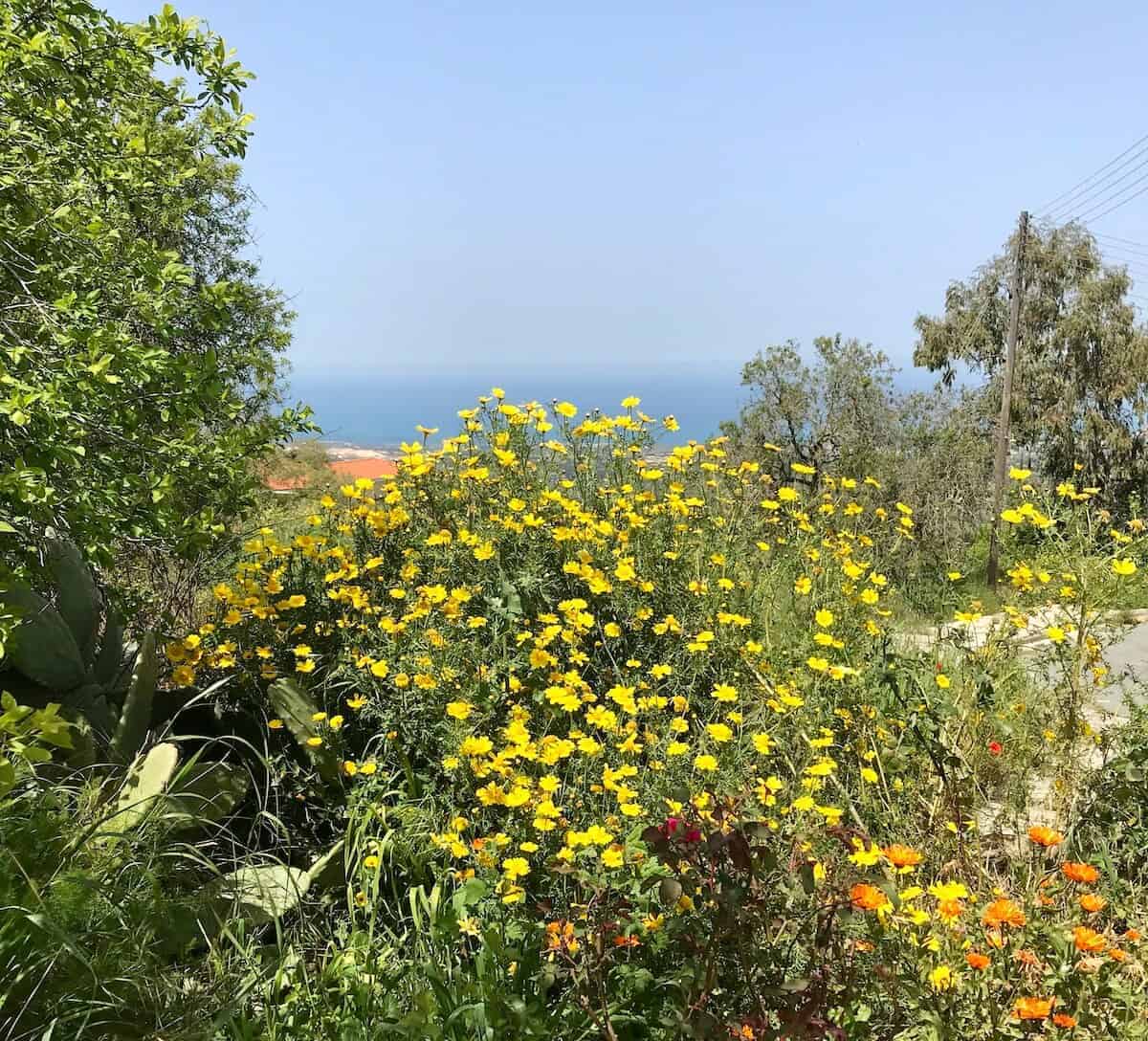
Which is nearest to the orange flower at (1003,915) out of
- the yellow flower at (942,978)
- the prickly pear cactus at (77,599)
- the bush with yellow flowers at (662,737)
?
the bush with yellow flowers at (662,737)

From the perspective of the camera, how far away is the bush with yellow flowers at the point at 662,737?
63.7 inches

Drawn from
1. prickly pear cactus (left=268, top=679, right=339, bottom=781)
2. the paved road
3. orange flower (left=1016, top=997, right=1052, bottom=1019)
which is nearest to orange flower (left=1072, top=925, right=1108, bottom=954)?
orange flower (left=1016, top=997, right=1052, bottom=1019)

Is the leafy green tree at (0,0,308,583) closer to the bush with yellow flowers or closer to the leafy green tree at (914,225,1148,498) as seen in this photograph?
the bush with yellow flowers

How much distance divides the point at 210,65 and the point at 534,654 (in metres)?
2.05

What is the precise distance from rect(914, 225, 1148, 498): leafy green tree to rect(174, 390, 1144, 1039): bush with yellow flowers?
55.7 ft

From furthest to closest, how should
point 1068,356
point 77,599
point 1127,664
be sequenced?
point 1068,356, point 1127,664, point 77,599

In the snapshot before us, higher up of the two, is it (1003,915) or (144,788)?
(1003,915)

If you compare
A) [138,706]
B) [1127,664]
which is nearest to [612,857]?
[138,706]

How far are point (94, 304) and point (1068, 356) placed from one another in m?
20.5

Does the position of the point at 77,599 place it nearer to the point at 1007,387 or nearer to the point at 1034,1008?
the point at 1034,1008

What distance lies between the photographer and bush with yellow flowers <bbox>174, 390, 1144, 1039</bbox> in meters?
1.62

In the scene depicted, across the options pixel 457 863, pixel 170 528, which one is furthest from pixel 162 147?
pixel 457 863

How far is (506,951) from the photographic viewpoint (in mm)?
1850

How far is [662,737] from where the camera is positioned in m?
2.61
